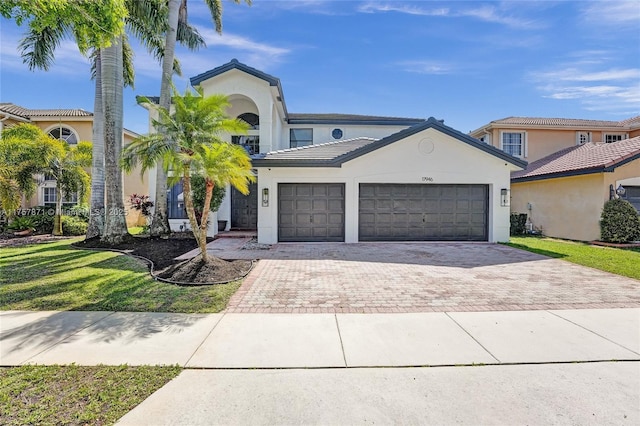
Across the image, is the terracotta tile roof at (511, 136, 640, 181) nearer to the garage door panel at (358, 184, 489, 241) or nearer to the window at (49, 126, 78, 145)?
the garage door panel at (358, 184, 489, 241)

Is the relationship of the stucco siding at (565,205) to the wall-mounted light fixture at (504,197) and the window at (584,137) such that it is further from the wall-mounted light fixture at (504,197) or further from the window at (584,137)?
the window at (584,137)

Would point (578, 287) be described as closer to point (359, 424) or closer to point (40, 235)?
point (359, 424)

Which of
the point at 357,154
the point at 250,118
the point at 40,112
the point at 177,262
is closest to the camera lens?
the point at 177,262

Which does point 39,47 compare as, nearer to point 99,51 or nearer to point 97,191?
point 99,51

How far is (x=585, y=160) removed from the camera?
15367 mm

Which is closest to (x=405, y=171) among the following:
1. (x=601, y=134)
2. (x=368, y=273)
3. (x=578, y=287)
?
(x=368, y=273)

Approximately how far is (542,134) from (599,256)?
46.4ft

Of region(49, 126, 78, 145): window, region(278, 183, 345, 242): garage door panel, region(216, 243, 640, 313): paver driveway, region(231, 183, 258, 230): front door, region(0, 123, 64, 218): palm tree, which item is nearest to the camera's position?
region(216, 243, 640, 313): paver driveway

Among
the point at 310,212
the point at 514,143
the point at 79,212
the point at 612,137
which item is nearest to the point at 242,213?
the point at 310,212

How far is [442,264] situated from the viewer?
30.6 ft

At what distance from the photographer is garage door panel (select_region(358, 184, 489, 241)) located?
13.6 m

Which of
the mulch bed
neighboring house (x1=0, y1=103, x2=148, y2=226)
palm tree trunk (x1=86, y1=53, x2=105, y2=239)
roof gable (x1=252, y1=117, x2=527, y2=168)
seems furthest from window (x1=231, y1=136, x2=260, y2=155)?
neighboring house (x1=0, y1=103, x2=148, y2=226)

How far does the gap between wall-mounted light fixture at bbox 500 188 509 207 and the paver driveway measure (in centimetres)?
319

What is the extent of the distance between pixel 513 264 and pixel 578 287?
240cm
